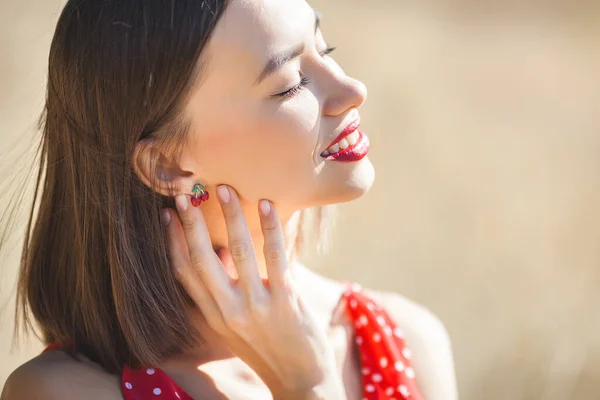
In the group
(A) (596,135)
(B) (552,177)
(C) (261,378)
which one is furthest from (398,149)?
(C) (261,378)

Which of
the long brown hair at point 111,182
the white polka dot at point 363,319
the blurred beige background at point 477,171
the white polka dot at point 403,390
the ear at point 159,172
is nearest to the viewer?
the long brown hair at point 111,182

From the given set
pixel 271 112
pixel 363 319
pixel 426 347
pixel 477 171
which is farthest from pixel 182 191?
pixel 477 171

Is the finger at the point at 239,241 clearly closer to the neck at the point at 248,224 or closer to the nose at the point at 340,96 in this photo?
the neck at the point at 248,224

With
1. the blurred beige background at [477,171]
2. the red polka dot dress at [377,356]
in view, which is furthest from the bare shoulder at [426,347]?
the blurred beige background at [477,171]

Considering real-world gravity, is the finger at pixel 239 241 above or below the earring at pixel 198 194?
below

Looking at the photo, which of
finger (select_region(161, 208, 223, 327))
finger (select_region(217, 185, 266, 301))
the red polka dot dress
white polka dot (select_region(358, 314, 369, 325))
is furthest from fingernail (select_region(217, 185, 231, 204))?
white polka dot (select_region(358, 314, 369, 325))

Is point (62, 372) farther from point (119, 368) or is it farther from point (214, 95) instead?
point (214, 95)

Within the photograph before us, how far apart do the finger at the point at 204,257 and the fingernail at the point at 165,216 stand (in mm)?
34

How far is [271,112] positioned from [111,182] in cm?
39

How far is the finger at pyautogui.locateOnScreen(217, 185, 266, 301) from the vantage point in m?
1.69

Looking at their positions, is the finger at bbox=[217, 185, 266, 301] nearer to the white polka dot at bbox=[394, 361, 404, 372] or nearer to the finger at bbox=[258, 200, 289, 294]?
the finger at bbox=[258, 200, 289, 294]

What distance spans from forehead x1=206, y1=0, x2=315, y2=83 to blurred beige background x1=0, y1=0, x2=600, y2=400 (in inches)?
67.0

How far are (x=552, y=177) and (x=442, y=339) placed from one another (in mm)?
2788

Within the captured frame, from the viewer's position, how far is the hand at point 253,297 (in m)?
1.69
